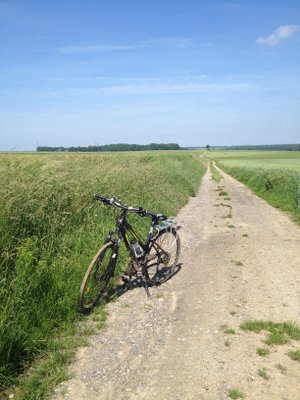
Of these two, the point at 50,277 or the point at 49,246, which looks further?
the point at 49,246

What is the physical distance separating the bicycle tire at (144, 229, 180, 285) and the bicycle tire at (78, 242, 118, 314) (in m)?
1.14

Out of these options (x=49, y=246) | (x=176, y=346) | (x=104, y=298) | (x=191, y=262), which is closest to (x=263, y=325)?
(x=176, y=346)

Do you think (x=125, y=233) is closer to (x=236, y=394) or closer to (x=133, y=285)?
(x=133, y=285)

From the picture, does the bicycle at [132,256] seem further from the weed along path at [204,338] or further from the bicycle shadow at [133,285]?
the weed along path at [204,338]

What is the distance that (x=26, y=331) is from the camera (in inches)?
178

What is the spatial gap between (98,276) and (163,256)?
75.2 inches

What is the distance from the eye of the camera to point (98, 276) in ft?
19.7

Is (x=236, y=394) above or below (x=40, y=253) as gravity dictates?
below

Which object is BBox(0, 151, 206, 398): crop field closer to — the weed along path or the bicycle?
the bicycle

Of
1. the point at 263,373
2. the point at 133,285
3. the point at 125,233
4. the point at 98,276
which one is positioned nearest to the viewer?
the point at 263,373

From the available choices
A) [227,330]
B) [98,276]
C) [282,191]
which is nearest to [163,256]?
[98,276]

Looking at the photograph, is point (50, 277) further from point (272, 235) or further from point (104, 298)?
point (272, 235)

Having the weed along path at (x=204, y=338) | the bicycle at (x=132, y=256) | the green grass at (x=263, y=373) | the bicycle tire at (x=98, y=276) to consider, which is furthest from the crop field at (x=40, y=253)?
the green grass at (x=263, y=373)

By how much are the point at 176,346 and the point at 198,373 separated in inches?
26.0
